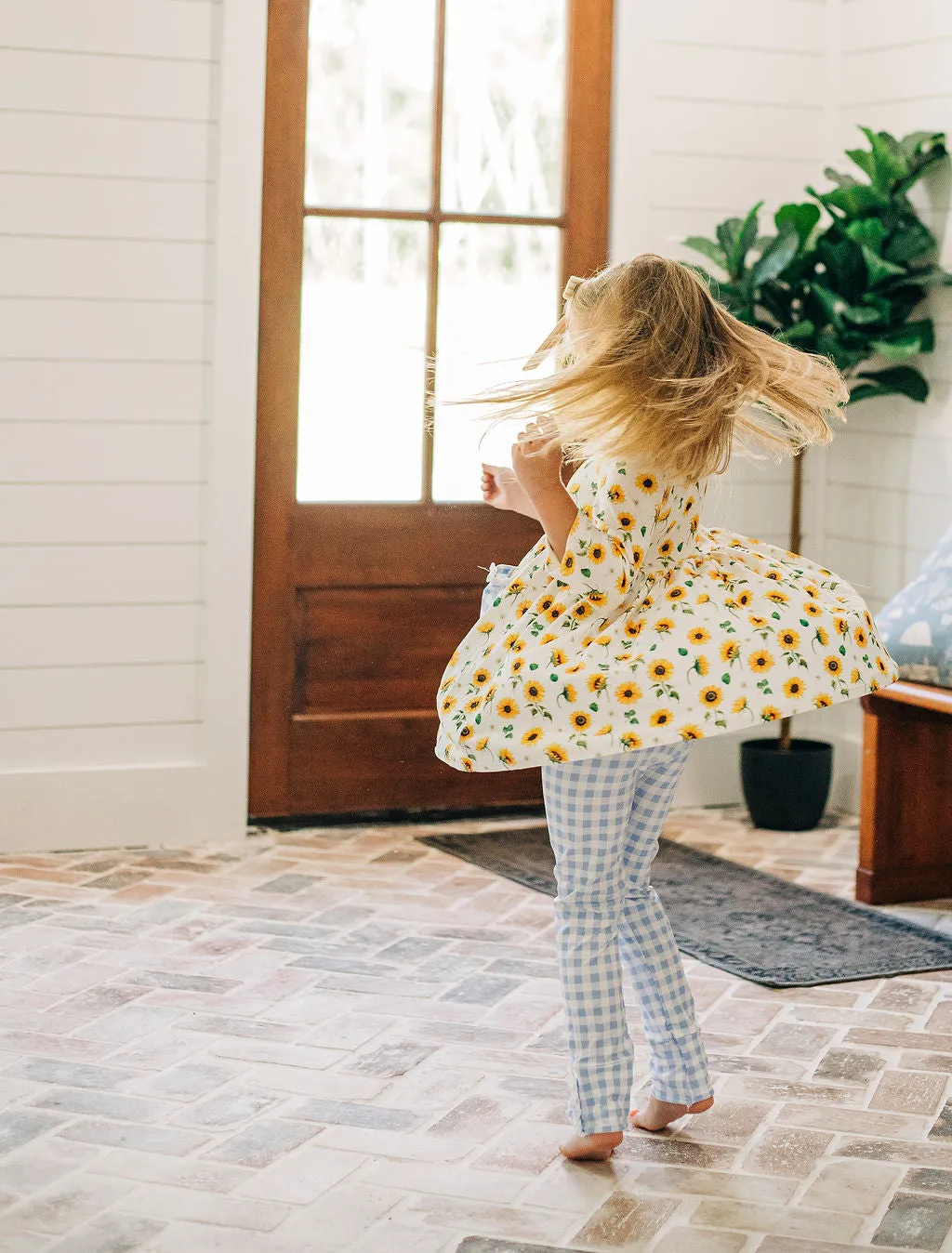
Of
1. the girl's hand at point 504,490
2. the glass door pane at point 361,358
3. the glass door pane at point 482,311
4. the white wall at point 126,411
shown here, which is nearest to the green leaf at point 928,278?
the glass door pane at point 482,311

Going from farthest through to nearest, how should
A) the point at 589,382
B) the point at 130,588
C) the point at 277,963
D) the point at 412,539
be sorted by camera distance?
the point at 412,539, the point at 130,588, the point at 277,963, the point at 589,382

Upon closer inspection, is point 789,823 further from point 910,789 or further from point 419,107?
point 419,107

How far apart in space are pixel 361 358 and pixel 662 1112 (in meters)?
2.45

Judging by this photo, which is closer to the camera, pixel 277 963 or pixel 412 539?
pixel 277 963

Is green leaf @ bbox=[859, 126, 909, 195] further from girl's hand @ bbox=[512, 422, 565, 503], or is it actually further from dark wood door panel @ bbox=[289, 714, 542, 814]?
girl's hand @ bbox=[512, 422, 565, 503]

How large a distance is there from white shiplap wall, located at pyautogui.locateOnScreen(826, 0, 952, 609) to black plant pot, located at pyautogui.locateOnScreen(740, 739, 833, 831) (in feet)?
1.66

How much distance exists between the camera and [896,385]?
4.50 meters

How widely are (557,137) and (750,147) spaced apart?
583mm

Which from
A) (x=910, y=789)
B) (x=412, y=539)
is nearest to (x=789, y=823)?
(x=910, y=789)

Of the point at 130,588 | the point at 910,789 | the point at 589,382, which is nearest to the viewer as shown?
the point at 589,382

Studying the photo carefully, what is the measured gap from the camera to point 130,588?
424cm

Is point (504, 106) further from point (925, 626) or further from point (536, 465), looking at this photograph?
point (536, 465)

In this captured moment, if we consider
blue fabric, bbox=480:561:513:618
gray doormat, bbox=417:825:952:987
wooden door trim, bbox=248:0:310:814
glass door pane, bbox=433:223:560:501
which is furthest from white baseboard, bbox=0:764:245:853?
blue fabric, bbox=480:561:513:618

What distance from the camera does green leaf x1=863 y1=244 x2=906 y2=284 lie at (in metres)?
4.28
